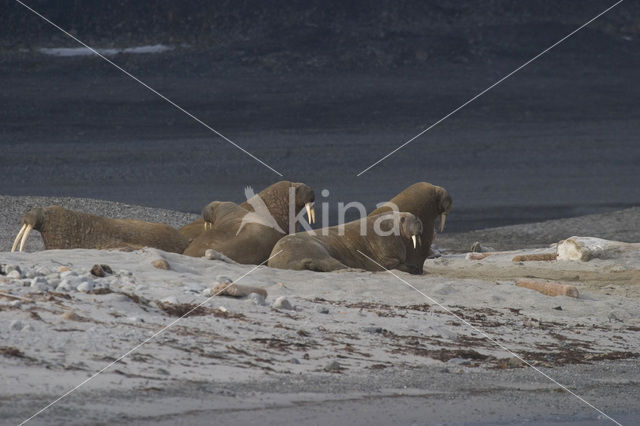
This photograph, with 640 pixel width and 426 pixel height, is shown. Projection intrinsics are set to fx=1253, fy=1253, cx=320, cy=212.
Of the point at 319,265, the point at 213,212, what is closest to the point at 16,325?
the point at 319,265

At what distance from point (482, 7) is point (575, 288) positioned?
36.2 m

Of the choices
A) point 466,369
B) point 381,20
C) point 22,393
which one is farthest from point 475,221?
point 381,20

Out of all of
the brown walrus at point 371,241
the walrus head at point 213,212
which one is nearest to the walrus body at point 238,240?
the brown walrus at point 371,241

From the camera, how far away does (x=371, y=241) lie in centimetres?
1133

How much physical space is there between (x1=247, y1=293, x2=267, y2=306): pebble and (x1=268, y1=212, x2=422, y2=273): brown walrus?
269 cm

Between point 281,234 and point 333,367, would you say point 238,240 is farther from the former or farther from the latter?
point 333,367

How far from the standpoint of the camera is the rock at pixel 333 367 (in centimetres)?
671

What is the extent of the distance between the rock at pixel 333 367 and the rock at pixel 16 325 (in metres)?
1.62

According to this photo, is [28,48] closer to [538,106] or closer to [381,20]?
[381,20]

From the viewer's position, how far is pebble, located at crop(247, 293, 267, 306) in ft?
26.1

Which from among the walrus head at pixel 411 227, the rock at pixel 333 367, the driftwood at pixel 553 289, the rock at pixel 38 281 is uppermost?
the walrus head at pixel 411 227

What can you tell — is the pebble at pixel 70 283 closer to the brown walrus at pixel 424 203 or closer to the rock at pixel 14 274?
the rock at pixel 14 274

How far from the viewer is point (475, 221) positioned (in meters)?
17.9

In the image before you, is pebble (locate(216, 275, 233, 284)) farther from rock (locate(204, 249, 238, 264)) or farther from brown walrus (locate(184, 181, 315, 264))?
brown walrus (locate(184, 181, 315, 264))
